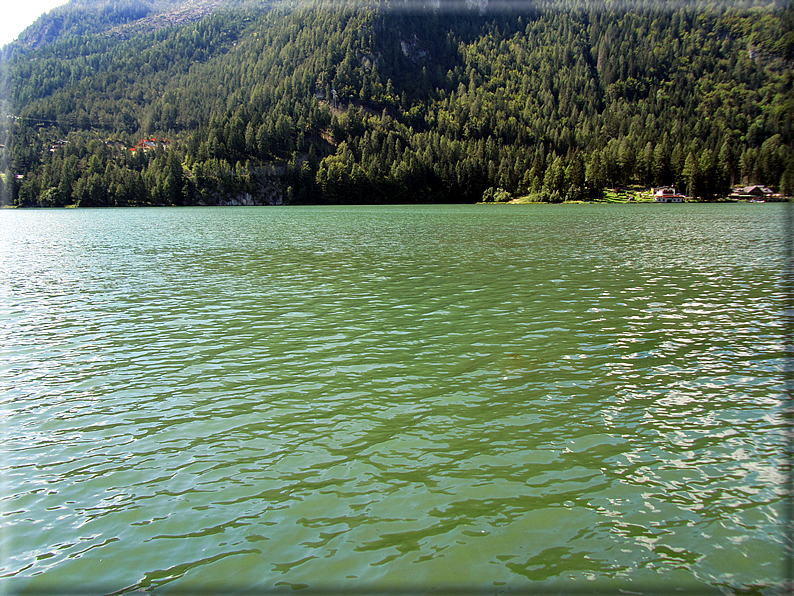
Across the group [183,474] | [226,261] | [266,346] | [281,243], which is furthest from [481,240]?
[183,474]

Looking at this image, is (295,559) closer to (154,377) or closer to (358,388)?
(358,388)

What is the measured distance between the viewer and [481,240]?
5819cm

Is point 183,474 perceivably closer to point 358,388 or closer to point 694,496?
point 358,388

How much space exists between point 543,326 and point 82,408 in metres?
17.1

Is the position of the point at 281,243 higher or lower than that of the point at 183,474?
higher

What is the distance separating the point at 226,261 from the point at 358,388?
31.3 meters

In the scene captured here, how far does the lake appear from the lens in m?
7.91

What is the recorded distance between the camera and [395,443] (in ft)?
38.3

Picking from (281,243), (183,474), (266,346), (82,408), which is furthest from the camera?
(281,243)

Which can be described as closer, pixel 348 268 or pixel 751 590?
pixel 751 590

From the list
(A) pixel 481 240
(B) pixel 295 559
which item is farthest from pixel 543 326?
(A) pixel 481 240

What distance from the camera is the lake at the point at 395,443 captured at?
7.91m

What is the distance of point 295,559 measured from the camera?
795 cm

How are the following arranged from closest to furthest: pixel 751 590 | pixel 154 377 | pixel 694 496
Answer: pixel 751 590 < pixel 694 496 < pixel 154 377
